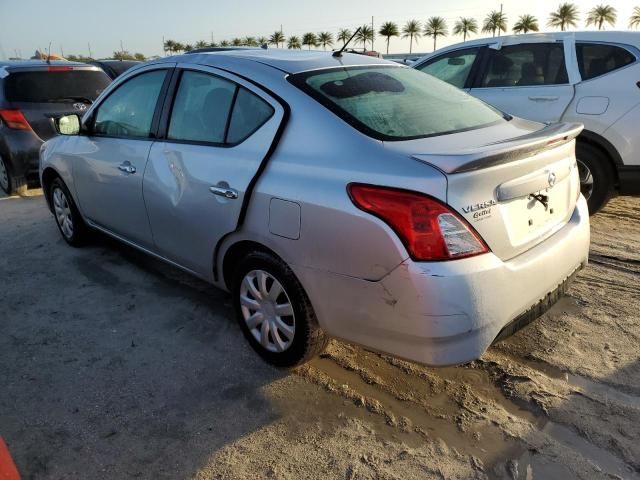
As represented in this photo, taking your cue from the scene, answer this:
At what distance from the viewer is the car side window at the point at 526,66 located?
496cm

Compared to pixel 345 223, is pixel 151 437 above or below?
below

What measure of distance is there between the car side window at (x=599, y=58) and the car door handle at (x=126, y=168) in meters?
4.06

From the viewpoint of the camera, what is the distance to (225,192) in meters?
2.66

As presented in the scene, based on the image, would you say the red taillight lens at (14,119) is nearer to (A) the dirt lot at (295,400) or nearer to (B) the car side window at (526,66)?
(A) the dirt lot at (295,400)

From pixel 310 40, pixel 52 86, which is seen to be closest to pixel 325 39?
pixel 310 40

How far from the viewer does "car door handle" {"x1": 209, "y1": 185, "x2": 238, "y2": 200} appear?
103 inches

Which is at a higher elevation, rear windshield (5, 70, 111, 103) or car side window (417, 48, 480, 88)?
car side window (417, 48, 480, 88)

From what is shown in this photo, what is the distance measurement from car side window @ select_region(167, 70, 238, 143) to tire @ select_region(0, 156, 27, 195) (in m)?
4.47

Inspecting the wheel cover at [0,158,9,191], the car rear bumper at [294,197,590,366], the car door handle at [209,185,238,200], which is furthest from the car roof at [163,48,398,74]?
the wheel cover at [0,158,9,191]

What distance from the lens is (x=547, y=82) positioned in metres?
4.98

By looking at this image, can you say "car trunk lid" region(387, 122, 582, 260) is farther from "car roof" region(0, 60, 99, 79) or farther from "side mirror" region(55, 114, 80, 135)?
"car roof" region(0, 60, 99, 79)

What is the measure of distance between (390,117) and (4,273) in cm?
345

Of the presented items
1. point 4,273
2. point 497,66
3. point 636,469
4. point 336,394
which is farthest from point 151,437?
point 497,66

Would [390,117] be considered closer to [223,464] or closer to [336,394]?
[336,394]
